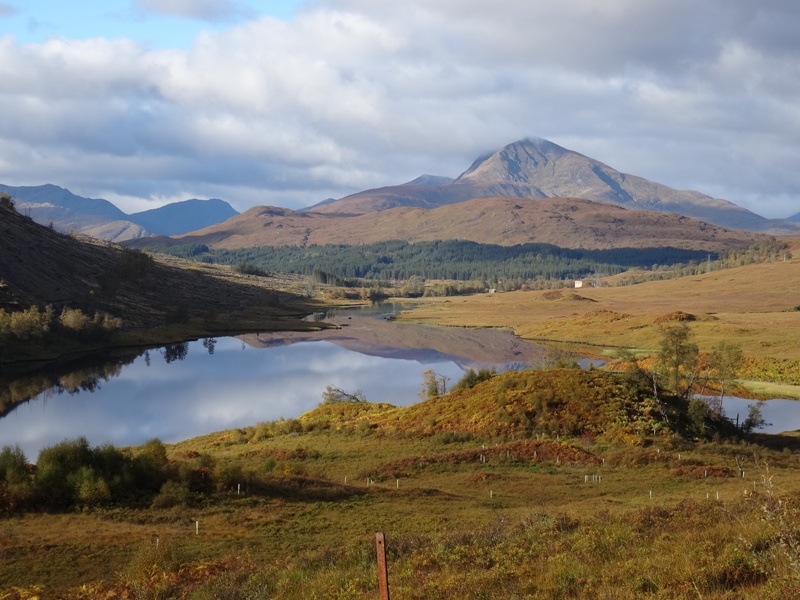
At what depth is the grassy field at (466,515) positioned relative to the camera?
9.89m

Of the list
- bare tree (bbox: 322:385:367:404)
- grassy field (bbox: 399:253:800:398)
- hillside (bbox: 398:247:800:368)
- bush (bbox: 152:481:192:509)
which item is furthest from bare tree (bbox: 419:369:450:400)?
bush (bbox: 152:481:192:509)

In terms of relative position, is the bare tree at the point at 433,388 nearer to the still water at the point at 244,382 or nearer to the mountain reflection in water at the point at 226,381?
the mountain reflection in water at the point at 226,381

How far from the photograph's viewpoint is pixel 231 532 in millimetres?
19391

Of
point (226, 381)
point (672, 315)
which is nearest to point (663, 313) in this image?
point (672, 315)

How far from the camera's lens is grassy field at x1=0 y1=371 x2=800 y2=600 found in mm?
9891

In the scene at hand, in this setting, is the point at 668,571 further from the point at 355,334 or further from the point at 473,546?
the point at 355,334

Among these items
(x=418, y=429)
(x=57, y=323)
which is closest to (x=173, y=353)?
(x=57, y=323)

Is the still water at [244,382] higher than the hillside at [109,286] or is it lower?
lower

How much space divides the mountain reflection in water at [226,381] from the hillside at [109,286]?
19.3 m

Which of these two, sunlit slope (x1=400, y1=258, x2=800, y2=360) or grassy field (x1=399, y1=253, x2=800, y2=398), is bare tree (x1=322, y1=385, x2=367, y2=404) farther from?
sunlit slope (x1=400, y1=258, x2=800, y2=360)

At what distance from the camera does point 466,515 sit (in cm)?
2138

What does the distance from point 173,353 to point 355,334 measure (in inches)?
1256

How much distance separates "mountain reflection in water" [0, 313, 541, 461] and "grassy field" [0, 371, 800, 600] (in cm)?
1156

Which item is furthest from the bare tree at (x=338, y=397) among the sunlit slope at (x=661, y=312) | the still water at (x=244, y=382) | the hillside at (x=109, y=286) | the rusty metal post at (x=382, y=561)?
the hillside at (x=109, y=286)
